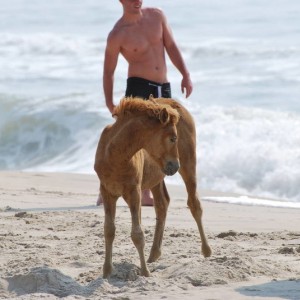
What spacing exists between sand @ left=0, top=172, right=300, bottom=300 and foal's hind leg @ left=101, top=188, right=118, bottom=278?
0.22 ft

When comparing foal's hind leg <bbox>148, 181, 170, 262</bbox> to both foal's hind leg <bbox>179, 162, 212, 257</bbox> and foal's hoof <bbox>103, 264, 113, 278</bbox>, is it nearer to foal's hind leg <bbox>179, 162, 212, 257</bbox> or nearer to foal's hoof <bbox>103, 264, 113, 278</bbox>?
foal's hind leg <bbox>179, 162, 212, 257</bbox>

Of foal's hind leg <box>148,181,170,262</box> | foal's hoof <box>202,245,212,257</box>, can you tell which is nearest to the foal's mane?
foal's hind leg <box>148,181,170,262</box>

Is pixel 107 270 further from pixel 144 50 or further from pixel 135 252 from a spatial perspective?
pixel 144 50

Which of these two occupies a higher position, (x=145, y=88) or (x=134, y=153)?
(x=145, y=88)

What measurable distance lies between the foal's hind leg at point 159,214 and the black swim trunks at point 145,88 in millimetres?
1868

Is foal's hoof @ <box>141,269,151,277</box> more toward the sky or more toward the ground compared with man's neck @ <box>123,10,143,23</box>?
more toward the ground

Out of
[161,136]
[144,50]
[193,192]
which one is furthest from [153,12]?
[161,136]

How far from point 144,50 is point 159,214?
220 centimetres

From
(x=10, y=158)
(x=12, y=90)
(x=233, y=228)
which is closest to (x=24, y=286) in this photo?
(x=233, y=228)

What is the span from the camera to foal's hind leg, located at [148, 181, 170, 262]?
7.71 meters

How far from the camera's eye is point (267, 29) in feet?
96.1

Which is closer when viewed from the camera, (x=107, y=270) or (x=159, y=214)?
(x=107, y=270)

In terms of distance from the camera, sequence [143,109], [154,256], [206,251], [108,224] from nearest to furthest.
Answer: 1. [143,109]
2. [108,224]
3. [154,256]
4. [206,251]

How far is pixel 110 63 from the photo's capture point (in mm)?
9711
